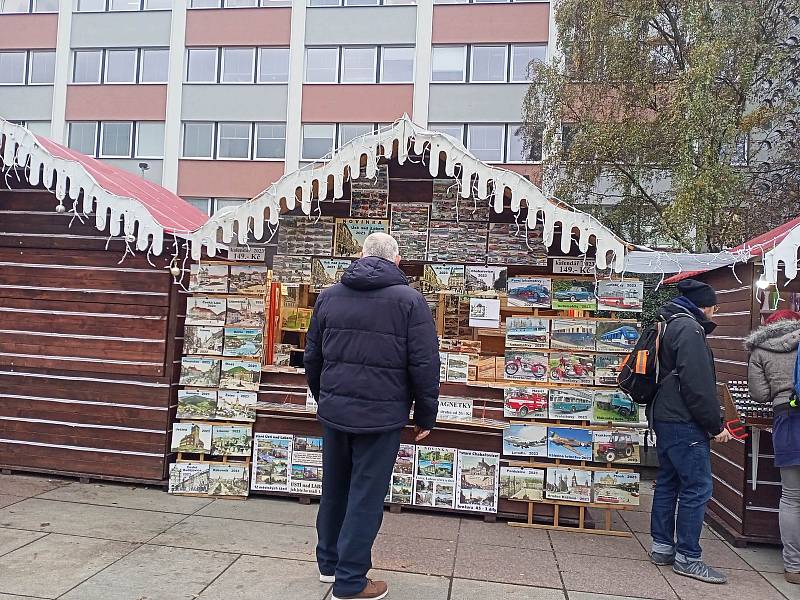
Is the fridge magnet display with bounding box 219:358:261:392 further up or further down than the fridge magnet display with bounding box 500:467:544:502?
further up

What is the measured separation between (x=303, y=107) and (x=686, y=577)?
788 inches

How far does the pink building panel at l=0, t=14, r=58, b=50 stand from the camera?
23906 millimetres

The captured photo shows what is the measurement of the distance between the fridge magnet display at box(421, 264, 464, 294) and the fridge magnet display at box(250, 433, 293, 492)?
72.6 inches

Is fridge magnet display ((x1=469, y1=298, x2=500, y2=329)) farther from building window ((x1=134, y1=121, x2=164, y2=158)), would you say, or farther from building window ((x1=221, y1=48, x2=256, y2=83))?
building window ((x1=134, y1=121, x2=164, y2=158))

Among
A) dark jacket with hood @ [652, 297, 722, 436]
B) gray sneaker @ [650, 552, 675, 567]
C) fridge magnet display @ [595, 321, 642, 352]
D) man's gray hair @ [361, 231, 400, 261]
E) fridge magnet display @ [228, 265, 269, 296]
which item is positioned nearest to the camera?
man's gray hair @ [361, 231, 400, 261]

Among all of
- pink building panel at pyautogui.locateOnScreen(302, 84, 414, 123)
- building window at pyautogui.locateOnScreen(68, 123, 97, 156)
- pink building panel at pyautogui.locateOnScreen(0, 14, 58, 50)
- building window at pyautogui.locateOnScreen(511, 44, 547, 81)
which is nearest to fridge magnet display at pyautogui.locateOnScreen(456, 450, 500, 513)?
pink building panel at pyautogui.locateOnScreen(302, 84, 414, 123)

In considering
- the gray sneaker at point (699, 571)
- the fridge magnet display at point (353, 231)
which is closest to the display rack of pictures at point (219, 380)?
the fridge magnet display at point (353, 231)

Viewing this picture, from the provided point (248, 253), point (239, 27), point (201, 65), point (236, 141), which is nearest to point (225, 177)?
point (236, 141)

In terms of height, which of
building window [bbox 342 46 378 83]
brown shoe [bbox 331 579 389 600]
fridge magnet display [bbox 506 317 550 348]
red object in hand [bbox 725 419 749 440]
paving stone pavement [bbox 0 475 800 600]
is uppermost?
building window [bbox 342 46 378 83]

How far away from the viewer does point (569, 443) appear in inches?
213

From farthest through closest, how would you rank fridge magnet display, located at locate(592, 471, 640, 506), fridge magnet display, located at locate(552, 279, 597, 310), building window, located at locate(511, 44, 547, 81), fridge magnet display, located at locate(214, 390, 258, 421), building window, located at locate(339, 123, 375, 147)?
1. building window, located at locate(339, 123, 375, 147)
2. building window, located at locate(511, 44, 547, 81)
3. fridge magnet display, located at locate(214, 390, 258, 421)
4. fridge magnet display, located at locate(552, 279, 597, 310)
5. fridge magnet display, located at locate(592, 471, 640, 506)

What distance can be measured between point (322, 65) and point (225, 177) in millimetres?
4934

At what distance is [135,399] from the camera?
239 inches

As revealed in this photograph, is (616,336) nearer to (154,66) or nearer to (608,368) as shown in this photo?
(608,368)
